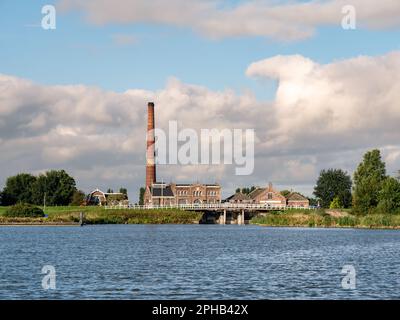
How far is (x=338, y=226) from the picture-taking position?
122625 mm

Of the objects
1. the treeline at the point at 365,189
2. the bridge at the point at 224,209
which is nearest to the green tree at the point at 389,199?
the treeline at the point at 365,189

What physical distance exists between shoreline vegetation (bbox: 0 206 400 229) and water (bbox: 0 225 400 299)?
132 ft

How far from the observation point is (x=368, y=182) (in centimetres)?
13462

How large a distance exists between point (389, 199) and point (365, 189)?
9.75m

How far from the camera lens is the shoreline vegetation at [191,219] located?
116 metres

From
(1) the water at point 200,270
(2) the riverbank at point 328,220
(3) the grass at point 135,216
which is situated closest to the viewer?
(1) the water at point 200,270

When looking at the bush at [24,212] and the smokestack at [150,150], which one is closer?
the bush at [24,212]

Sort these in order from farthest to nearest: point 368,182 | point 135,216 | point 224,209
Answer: point 224,209, point 135,216, point 368,182

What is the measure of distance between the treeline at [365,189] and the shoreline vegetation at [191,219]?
3.52 meters

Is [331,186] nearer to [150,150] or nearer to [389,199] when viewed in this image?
[150,150]

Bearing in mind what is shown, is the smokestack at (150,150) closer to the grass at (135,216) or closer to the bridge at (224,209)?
the bridge at (224,209)

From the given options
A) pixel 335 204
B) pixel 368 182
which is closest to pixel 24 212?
pixel 368 182
